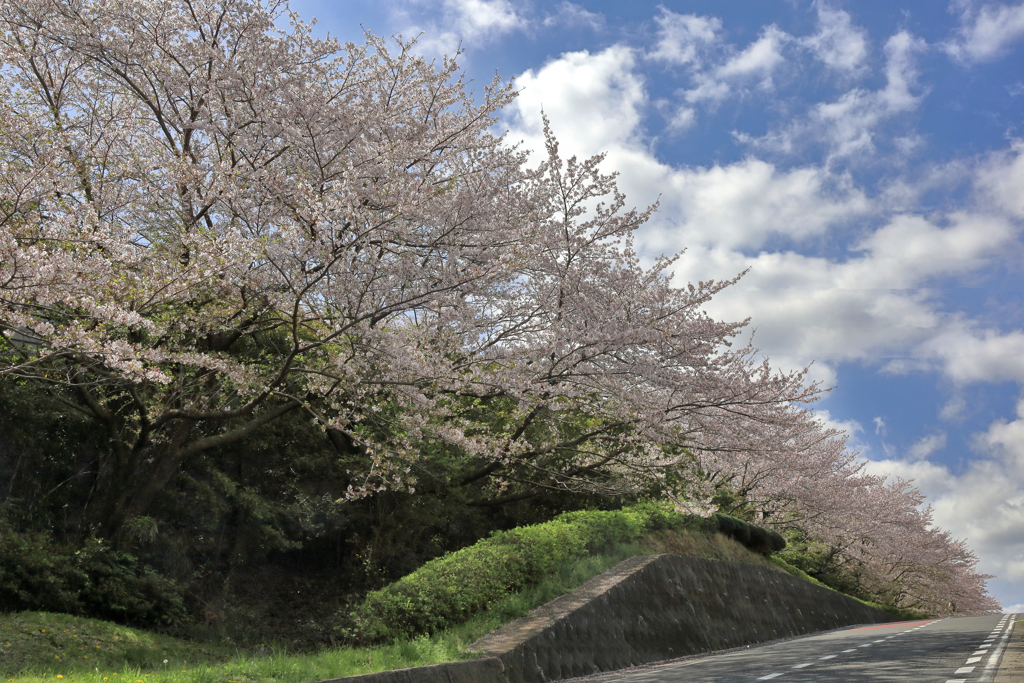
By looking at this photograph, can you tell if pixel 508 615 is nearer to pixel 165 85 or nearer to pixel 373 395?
pixel 373 395

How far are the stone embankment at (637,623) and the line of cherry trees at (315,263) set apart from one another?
91.0 inches

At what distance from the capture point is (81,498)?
496 inches

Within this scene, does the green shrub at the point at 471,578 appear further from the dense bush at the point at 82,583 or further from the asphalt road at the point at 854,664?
the dense bush at the point at 82,583

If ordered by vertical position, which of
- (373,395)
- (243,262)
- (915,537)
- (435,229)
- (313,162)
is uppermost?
(313,162)

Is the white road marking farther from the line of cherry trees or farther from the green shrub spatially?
the green shrub

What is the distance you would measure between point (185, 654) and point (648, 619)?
7578 mm

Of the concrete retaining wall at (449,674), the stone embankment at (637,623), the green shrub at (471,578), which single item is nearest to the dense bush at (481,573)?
the green shrub at (471,578)

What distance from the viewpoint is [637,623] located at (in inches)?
473

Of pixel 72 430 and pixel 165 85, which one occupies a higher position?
pixel 165 85

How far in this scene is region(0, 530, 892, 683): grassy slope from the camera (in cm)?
670

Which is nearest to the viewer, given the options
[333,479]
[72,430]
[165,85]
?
[165,85]

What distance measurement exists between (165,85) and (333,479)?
7708 millimetres

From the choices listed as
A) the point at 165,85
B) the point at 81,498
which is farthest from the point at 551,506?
the point at 165,85

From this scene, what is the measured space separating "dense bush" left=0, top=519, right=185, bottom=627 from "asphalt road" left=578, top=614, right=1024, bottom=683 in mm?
6993
